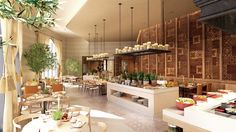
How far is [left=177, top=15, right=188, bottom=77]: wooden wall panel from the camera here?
895 centimetres

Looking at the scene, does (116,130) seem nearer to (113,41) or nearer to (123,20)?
(123,20)

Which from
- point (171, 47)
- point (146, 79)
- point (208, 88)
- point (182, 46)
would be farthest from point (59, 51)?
point (208, 88)

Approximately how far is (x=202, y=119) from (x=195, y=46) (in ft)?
22.5

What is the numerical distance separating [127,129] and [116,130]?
0.98 feet

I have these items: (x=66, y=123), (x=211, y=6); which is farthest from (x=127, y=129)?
(x=211, y=6)

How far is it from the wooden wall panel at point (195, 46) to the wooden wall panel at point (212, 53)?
283 millimetres

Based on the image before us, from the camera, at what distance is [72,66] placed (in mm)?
16234

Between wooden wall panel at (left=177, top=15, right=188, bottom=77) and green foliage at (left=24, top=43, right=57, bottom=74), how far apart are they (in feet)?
21.7

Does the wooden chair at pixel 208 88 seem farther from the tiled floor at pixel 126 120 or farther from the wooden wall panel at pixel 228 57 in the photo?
the tiled floor at pixel 126 120

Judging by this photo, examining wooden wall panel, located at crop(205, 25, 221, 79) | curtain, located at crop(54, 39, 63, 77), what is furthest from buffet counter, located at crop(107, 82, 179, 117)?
curtain, located at crop(54, 39, 63, 77)

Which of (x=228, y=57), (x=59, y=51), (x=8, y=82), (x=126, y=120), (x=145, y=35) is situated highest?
(x=145, y=35)

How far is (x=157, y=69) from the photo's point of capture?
10781mm

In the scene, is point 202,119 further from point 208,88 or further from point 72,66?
point 72,66

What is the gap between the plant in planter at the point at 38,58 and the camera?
8797 millimetres
